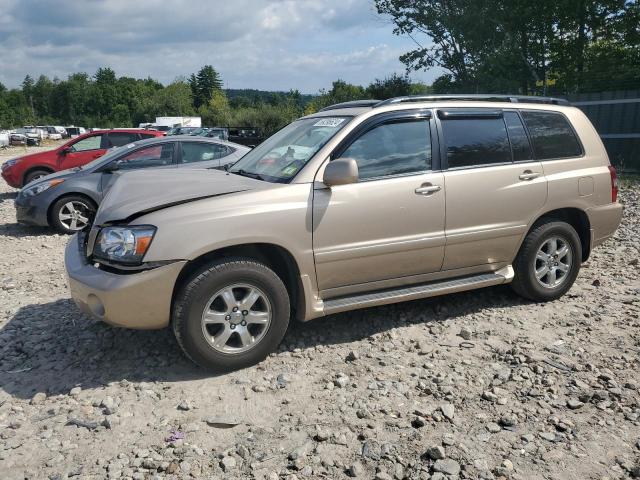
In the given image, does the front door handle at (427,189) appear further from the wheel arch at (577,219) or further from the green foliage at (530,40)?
the green foliage at (530,40)

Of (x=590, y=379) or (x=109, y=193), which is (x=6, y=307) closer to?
(x=109, y=193)

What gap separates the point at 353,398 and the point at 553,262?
2639 millimetres

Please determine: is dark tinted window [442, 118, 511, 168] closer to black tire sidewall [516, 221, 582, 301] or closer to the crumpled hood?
black tire sidewall [516, 221, 582, 301]

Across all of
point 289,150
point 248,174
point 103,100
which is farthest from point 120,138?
point 103,100

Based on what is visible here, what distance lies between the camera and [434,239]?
14.6 ft

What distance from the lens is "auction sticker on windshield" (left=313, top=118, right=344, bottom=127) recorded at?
A: 4429 mm

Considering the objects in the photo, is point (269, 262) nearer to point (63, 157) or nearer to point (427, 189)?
point (427, 189)

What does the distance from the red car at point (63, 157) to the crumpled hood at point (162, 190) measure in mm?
8617

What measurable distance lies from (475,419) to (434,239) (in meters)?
1.57

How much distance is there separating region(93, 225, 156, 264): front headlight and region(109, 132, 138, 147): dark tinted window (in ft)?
31.6

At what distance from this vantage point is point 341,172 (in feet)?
12.8

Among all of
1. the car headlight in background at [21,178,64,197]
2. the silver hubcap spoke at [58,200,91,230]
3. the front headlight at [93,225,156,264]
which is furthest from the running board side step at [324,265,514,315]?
the car headlight in background at [21,178,64,197]

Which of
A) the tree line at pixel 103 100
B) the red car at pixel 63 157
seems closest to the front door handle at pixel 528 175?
the red car at pixel 63 157

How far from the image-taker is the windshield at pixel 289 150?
4270 mm
